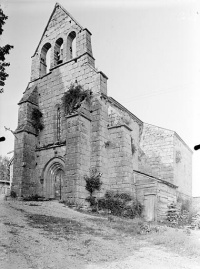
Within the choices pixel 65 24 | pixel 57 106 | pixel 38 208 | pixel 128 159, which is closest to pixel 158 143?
pixel 128 159

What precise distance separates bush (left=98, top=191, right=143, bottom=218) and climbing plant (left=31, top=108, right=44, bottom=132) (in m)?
6.81

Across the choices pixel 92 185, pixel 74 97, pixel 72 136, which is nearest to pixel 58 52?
pixel 74 97

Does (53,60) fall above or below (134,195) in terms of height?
above

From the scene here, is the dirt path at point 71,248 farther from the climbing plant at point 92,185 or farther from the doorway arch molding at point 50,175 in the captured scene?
the doorway arch molding at point 50,175

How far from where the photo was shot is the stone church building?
16281 mm

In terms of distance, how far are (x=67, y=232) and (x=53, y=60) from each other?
14.2 meters

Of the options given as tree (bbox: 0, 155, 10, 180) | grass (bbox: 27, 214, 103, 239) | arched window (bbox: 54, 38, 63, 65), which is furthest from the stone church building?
tree (bbox: 0, 155, 10, 180)

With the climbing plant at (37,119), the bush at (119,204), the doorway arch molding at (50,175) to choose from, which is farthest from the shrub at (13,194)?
the bush at (119,204)

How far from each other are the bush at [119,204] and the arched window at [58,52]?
10.2 meters

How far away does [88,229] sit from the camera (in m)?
9.98

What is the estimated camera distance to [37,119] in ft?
64.9

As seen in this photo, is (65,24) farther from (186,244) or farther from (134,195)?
(186,244)

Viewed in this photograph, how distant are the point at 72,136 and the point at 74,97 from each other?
3145mm

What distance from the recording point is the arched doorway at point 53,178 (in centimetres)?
1806
